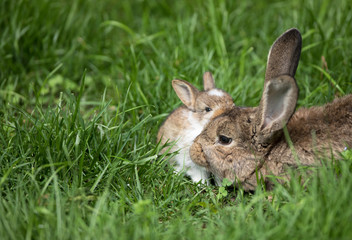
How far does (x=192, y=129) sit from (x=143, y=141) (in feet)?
1.89

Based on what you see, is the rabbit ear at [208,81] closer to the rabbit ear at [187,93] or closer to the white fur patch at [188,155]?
the rabbit ear at [187,93]

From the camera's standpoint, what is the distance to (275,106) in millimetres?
3955

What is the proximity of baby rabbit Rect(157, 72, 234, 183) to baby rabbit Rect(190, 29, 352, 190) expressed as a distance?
1.15 feet

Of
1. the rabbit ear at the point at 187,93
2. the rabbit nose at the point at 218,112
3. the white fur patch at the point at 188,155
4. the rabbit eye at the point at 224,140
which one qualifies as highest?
the rabbit ear at the point at 187,93

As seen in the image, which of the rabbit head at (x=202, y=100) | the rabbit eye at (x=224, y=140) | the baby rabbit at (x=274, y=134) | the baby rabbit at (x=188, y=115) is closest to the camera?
the baby rabbit at (x=274, y=134)

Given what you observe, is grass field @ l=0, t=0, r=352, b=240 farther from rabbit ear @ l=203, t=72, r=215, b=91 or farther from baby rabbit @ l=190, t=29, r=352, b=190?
rabbit ear @ l=203, t=72, r=215, b=91

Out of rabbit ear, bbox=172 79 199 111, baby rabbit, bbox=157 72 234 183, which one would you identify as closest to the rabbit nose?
baby rabbit, bbox=157 72 234 183

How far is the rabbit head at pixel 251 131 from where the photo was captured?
13.0 ft

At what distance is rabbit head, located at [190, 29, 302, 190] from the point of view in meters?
3.96

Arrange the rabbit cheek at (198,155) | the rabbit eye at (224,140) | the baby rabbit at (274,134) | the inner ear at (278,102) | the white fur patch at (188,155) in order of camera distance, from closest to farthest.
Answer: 1. the inner ear at (278,102)
2. the baby rabbit at (274,134)
3. the rabbit eye at (224,140)
4. the rabbit cheek at (198,155)
5. the white fur patch at (188,155)

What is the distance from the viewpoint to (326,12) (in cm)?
654

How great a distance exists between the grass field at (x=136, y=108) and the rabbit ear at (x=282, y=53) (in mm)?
933

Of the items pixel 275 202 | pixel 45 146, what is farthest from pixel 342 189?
pixel 45 146

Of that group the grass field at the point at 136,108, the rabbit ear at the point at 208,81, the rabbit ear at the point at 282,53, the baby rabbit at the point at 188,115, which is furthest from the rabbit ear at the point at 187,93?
the rabbit ear at the point at 282,53
